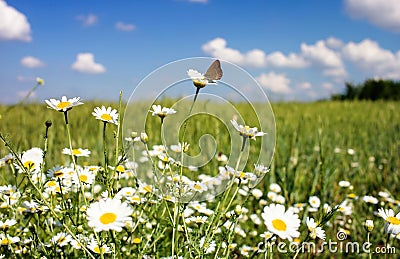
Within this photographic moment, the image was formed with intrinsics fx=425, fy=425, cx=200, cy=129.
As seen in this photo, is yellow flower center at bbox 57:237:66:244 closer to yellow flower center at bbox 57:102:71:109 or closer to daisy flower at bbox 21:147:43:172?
daisy flower at bbox 21:147:43:172

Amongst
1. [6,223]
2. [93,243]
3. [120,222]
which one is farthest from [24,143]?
→ [120,222]

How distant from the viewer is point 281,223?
0.85m

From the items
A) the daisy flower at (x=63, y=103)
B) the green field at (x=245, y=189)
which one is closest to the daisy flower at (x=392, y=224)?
the green field at (x=245, y=189)

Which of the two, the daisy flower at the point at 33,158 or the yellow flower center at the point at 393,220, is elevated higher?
the daisy flower at the point at 33,158

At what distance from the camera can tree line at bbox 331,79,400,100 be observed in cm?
1285

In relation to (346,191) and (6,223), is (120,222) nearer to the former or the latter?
(6,223)

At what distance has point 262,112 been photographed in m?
1.80

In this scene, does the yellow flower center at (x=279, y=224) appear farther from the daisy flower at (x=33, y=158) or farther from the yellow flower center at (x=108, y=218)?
the daisy flower at (x=33, y=158)

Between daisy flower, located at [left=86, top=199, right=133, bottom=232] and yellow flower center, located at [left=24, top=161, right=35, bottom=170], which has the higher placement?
yellow flower center, located at [left=24, top=161, right=35, bottom=170]

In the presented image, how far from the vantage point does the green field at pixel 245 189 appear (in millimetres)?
1229

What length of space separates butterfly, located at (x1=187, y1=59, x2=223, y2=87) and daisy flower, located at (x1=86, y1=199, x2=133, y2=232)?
0.34 metres

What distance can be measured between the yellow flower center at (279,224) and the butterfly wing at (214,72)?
0.35m

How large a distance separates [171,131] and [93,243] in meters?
1.78

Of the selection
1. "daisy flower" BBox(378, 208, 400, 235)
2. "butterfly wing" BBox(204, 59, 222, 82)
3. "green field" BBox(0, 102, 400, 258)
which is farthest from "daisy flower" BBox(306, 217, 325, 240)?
"butterfly wing" BBox(204, 59, 222, 82)
